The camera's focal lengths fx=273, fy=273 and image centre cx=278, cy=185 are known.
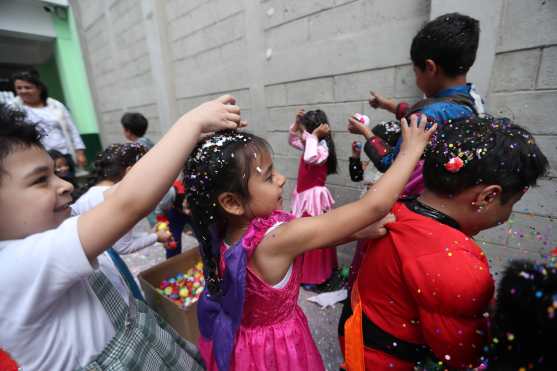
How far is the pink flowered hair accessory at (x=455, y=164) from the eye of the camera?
0.90m

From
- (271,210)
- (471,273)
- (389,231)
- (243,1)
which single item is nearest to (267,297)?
(271,210)

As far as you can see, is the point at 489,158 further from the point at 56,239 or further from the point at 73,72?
the point at 73,72

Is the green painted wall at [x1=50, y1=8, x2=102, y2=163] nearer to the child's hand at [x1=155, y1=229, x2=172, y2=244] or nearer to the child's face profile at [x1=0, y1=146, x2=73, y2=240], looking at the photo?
the child's hand at [x1=155, y1=229, x2=172, y2=244]

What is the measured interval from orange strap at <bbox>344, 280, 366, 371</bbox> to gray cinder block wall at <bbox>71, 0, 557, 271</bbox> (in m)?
1.54

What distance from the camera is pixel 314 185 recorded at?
2646 mm

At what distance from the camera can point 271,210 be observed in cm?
109

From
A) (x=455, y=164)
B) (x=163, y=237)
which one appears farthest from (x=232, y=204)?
(x=163, y=237)

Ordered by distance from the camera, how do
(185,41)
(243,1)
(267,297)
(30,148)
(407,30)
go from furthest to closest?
(185,41), (243,1), (407,30), (267,297), (30,148)

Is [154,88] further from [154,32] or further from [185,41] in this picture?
[185,41]

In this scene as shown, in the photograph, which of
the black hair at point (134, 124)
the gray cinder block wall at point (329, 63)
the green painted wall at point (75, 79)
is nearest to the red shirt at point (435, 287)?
the gray cinder block wall at point (329, 63)

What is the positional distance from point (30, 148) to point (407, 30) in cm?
244

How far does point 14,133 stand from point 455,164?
1.35 m

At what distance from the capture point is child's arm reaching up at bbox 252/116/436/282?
855mm

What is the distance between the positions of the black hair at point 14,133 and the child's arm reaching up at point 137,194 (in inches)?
11.8
